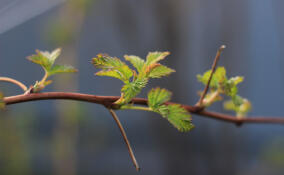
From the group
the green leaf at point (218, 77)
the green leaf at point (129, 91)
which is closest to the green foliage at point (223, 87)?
the green leaf at point (218, 77)

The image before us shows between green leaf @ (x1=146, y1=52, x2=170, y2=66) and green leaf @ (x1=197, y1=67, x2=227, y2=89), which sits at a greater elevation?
green leaf @ (x1=146, y1=52, x2=170, y2=66)

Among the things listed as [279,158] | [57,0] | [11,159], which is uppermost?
[57,0]

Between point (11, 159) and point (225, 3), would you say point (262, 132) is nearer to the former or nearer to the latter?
point (225, 3)

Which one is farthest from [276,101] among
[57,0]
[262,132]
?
[57,0]

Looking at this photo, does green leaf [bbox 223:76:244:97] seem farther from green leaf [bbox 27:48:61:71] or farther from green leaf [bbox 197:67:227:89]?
green leaf [bbox 27:48:61:71]

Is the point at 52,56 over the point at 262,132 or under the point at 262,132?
over

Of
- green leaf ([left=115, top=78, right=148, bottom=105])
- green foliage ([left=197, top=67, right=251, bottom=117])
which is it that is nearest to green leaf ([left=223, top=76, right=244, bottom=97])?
green foliage ([left=197, top=67, right=251, bottom=117])
